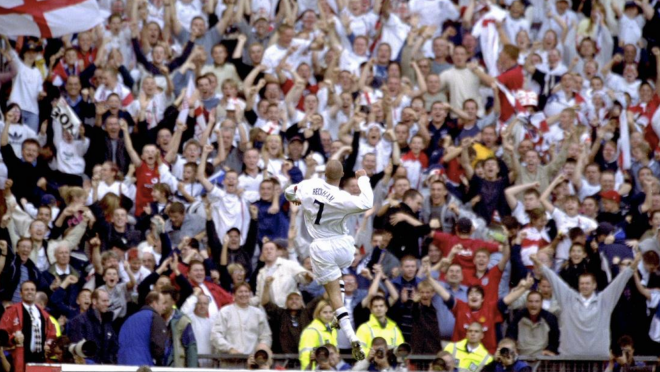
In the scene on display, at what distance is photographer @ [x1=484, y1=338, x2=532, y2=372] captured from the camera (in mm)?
18047

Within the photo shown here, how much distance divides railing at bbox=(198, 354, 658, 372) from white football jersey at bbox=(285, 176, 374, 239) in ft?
11.5

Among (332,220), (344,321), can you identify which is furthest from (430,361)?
(332,220)

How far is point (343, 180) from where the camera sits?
21250 mm

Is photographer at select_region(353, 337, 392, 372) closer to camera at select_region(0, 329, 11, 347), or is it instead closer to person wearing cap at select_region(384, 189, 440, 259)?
person wearing cap at select_region(384, 189, 440, 259)

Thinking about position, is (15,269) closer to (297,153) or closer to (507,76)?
(297,153)

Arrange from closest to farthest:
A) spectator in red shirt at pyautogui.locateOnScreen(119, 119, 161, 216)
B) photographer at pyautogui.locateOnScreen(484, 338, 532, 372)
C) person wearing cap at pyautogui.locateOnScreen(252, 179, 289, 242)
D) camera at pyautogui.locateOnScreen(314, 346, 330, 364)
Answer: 1. camera at pyautogui.locateOnScreen(314, 346, 330, 364)
2. photographer at pyautogui.locateOnScreen(484, 338, 532, 372)
3. person wearing cap at pyautogui.locateOnScreen(252, 179, 289, 242)
4. spectator in red shirt at pyautogui.locateOnScreen(119, 119, 161, 216)

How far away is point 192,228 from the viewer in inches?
809

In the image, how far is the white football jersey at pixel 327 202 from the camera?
15.1 m

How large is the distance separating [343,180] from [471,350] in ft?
13.2

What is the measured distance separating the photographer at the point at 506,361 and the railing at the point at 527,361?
20.4 inches

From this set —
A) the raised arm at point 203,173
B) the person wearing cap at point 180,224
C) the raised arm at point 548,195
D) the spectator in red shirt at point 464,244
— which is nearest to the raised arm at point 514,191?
the raised arm at point 548,195

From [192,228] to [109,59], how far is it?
426 cm

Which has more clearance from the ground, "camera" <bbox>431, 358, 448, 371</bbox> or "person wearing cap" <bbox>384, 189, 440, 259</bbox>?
"person wearing cap" <bbox>384, 189, 440, 259</bbox>

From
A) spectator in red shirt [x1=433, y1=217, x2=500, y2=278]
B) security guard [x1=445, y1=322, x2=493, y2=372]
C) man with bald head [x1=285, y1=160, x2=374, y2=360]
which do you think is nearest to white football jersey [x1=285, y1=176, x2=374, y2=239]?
man with bald head [x1=285, y1=160, x2=374, y2=360]
